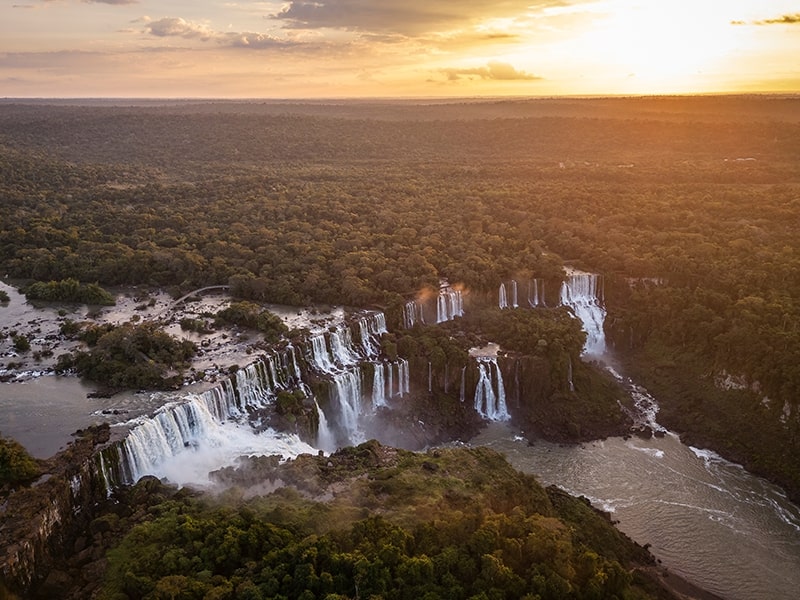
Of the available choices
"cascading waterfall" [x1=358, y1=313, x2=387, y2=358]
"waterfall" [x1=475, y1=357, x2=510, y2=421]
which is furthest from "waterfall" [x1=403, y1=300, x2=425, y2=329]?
"waterfall" [x1=475, y1=357, x2=510, y2=421]

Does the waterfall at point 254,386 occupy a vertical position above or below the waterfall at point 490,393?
above

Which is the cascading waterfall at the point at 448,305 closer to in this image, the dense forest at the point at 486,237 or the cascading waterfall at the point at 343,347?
the dense forest at the point at 486,237

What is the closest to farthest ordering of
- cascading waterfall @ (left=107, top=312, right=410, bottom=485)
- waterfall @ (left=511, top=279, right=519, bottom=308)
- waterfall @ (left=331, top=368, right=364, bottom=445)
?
cascading waterfall @ (left=107, top=312, right=410, bottom=485) < waterfall @ (left=331, top=368, right=364, bottom=445) < waterfall @ (left=511, top=279, right=519, bottom=308)

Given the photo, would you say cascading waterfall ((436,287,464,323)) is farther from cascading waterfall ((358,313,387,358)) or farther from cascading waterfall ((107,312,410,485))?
cascading waterfall ((107,312,410,485))

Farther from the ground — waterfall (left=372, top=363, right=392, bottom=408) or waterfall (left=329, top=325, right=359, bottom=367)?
waterfall (left=329, top=325, right=359, bottom=367)

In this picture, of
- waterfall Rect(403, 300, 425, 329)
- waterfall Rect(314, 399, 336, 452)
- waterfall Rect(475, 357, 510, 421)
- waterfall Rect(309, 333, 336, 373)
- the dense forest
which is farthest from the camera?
waterfall Rect(403, 300, 425, 329)

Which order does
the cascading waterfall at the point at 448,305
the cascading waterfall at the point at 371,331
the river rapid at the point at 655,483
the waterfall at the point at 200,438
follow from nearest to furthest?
the waterfall at the point at 200,438 < the river rapid at the point at 655,483 < the cascading waterfall at the point at 371,331 < the cascading waterfall at the point at 448,305

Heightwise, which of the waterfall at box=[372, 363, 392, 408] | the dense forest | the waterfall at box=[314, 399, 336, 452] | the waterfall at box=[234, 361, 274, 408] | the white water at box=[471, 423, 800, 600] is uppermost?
the dense forest

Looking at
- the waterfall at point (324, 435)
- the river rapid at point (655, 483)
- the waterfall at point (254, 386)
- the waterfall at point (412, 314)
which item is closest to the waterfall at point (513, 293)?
the waterfall at point (412, 314)
